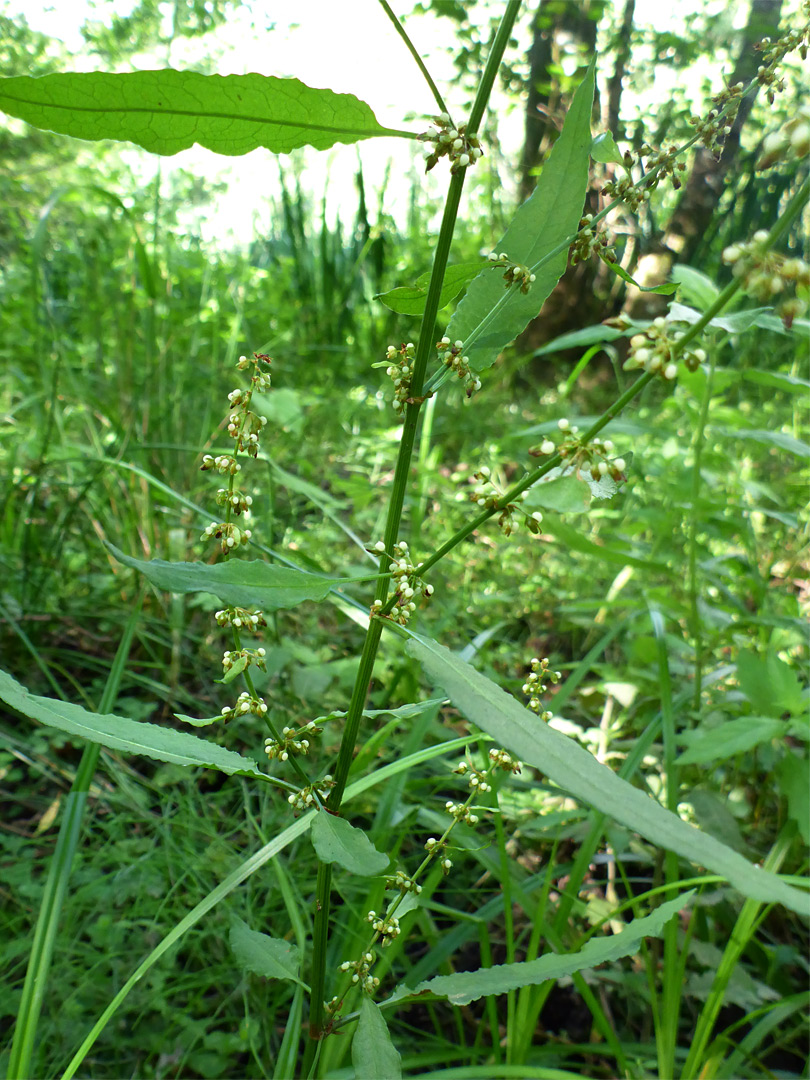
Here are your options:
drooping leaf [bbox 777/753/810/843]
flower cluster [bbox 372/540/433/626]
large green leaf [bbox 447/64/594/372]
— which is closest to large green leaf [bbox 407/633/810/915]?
flower cluster [bbox 372/540/433/626]

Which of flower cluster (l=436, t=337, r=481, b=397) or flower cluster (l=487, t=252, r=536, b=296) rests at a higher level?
flower cluster (l=487, t=252, r=536, b=296)

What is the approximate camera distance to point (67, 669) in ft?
5.44

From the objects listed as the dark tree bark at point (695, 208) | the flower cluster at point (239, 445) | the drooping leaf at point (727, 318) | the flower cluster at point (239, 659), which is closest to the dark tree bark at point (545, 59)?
the dark tree bark at point (695, 208)

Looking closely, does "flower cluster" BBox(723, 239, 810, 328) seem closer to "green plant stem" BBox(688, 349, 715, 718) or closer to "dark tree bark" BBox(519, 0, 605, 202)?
"green plant stem" BBox(688, 349, 715, 718)

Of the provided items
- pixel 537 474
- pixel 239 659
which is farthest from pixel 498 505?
pixel 239 659

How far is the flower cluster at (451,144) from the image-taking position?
0.56 m

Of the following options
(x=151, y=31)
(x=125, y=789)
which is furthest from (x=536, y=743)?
(x=151, y=31)

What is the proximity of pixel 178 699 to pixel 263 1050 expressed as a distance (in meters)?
0.75

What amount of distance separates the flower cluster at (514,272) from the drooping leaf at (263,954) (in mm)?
710

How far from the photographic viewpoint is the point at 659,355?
486mm

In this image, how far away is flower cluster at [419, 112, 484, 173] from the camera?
56 centimetres

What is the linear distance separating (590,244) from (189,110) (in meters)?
0.35

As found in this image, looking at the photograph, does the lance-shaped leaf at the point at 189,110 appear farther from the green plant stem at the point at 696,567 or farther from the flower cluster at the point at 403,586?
the green plant stem at the point at 696,567

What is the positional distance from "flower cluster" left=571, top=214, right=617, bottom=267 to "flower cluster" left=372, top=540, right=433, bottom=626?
0.30 meters
